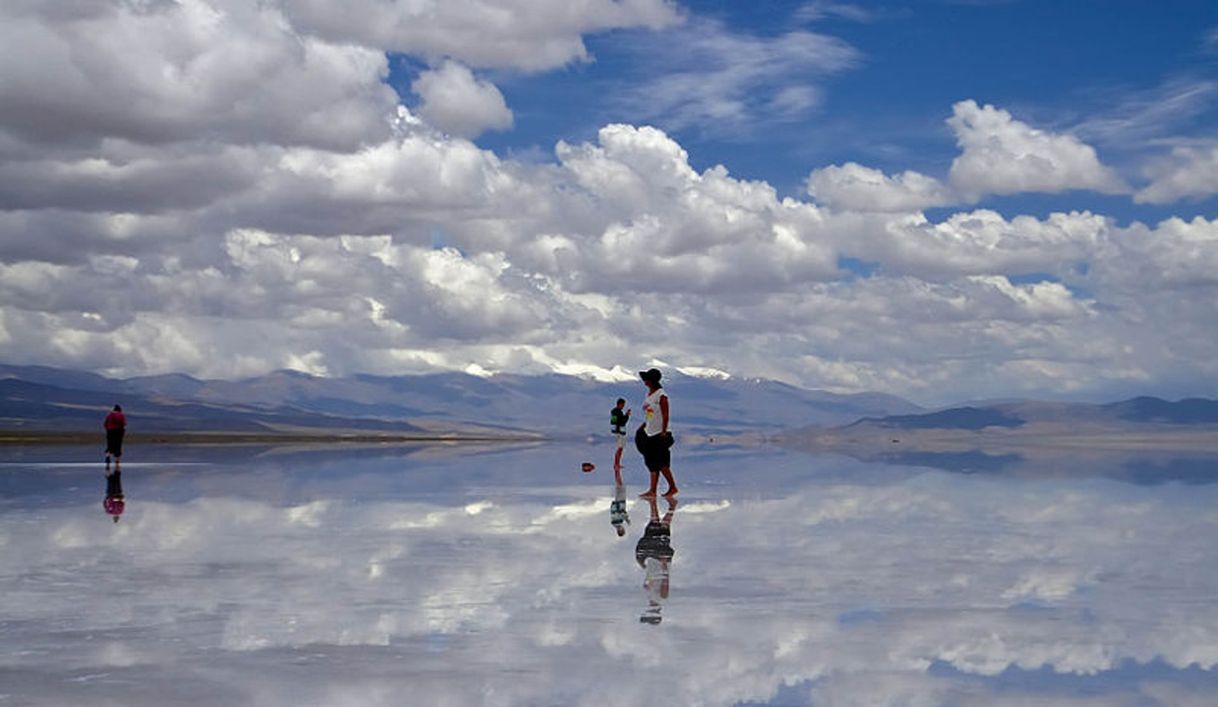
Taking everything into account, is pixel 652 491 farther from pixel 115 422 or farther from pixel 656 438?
pixel 115 422

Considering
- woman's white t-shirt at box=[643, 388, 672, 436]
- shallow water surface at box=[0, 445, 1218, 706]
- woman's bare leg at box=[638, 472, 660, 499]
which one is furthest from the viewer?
woman's white t-shirt at box=[643, 388, 672, 436]

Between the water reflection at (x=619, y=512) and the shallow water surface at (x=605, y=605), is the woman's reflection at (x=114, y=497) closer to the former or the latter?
the shallow water surface at (x=605, y=605)

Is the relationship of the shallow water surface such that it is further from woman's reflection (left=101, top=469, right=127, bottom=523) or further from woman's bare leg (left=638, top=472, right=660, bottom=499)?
woman's bare leg (left=638, top=472, right=660, bottom=499)

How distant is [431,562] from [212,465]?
35645 millimetres

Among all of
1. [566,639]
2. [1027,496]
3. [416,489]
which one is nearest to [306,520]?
[416,489]

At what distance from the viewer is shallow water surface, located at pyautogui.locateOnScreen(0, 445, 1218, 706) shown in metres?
9.51

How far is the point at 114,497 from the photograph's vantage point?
95.2 feet

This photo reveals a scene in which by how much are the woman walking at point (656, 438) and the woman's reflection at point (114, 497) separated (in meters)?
10.2

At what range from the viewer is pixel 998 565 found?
53.6ft

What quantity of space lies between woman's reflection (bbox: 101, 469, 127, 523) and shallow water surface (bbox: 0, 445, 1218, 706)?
47 cm

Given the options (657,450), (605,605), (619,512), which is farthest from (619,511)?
(605,605)

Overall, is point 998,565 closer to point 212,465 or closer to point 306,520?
point 306,520

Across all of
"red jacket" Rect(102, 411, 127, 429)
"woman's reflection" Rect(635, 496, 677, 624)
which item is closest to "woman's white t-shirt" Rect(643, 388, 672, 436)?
"woman's reflection" Rect(635, 496, 677, 624)

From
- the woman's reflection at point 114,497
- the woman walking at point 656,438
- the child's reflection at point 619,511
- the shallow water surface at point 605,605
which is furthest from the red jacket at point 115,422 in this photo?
the woman walking at point 656,438
